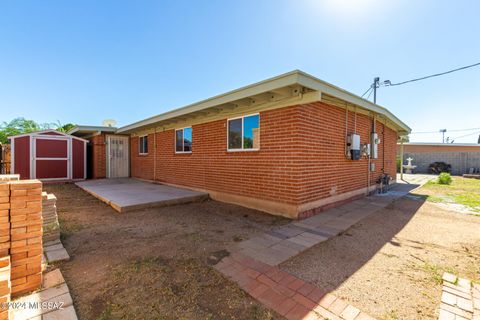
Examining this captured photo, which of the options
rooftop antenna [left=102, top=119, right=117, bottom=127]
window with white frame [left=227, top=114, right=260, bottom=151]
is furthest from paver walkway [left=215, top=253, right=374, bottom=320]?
rooftop antenna [left=102, top=119, right=117, bottom=127]

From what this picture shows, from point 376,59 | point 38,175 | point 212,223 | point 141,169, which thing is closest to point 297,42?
point 376,59

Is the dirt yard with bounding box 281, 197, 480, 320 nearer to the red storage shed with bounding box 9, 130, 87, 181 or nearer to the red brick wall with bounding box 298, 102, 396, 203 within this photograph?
the red brick wall with bounding box 298, 102, 396, 203

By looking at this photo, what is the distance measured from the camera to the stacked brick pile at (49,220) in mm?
3209

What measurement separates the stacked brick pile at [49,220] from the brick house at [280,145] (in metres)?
3.84

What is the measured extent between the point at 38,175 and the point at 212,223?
37.0ft

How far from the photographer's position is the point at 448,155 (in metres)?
18.6

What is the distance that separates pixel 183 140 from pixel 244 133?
3.33 metres

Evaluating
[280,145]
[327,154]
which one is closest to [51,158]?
[280,145]

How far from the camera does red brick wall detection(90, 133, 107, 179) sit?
38.2ft

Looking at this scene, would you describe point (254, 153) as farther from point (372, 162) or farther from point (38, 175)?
point (38, 175)

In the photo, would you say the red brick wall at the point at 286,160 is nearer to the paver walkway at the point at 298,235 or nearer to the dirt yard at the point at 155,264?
the paver walkway at the point at 298,235

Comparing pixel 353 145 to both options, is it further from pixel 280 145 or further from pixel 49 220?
pixel 49 220

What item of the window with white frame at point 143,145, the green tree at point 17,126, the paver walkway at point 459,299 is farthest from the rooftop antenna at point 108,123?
the green tree at point 17,126

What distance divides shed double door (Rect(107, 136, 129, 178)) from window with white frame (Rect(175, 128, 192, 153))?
5.65 meters
